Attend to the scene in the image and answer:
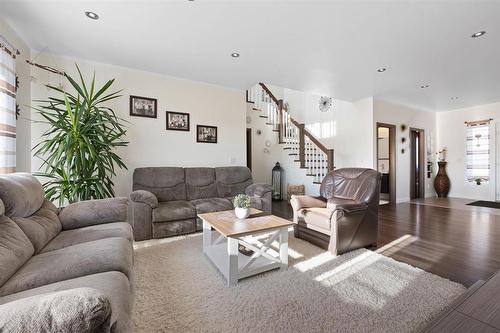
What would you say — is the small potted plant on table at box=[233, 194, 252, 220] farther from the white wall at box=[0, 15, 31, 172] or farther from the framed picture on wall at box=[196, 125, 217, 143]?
the white wall at box=[0, 15, 31, 172]

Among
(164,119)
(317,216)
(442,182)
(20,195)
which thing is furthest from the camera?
(442,182)

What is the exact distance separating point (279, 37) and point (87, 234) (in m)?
2.79

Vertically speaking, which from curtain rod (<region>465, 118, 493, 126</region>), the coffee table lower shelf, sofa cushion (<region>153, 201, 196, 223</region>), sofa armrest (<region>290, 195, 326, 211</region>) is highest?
curtain rod (<region>465, 118, 493, 126</region>)

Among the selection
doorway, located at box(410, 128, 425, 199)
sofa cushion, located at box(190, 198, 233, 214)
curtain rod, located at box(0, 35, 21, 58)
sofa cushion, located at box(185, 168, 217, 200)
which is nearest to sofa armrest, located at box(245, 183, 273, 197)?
sofa cushion, located at box(190, 198, 233, 214)

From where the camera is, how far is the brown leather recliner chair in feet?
7.93

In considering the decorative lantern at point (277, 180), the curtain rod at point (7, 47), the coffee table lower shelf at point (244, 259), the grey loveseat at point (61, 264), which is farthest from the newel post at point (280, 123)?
the curtain rod at point (7, 47)

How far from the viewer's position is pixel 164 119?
3920mm

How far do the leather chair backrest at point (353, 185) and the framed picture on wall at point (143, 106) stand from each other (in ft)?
9.93

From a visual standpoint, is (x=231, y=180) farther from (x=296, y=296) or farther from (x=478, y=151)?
(x=478, y=151)

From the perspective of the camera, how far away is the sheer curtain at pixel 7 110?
7.15ft

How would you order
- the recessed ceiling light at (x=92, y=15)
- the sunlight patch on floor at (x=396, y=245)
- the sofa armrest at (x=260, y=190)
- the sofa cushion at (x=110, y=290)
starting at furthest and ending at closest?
the sofa armrest at (x=260, y=190) → the sunlight patch on floor at (x=396, y=245) → the recessed ceiling light at (x=92, y=15) → the sofa cushion at (x=110, y=290)

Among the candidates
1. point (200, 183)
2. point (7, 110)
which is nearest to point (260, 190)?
point (200, 183)

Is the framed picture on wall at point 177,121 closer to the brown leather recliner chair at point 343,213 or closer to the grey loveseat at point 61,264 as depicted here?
the grey loveseat at point 61,264

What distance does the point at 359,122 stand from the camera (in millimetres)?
5398
